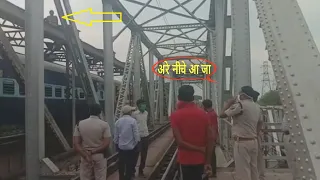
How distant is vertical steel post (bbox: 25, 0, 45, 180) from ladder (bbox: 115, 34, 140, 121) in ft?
23.7

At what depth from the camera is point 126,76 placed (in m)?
18.0

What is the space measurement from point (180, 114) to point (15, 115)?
13862 mm

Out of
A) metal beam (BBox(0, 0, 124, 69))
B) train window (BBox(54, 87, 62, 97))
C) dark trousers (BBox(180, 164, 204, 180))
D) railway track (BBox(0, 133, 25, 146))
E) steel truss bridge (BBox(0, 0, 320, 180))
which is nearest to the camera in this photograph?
steel truss bridge (BBox(0, 0, 320, 180))

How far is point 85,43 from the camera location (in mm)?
20984

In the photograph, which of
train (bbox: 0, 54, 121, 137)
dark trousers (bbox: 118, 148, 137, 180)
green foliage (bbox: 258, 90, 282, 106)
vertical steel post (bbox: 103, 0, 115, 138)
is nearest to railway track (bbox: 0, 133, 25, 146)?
train (bbox: 0, 54, 121, 137)

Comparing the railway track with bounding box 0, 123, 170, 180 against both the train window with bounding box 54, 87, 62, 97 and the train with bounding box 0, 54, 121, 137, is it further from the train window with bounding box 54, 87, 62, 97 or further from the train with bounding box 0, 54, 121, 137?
the train window with bounding box 54, 87, 62, 97

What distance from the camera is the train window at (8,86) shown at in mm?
13883

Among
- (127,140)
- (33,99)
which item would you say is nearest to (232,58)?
(127,140)

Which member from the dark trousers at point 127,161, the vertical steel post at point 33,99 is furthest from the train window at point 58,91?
the dark trousers at point 127,161

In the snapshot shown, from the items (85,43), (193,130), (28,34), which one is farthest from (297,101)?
(85,43)

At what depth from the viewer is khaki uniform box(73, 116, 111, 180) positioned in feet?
16.5

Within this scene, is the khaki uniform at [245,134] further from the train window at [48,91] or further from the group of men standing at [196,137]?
the train window at [48,91]

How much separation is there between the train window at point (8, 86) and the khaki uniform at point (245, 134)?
11560 millimetres

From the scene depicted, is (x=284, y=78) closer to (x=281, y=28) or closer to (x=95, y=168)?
(x=281, y=28)
